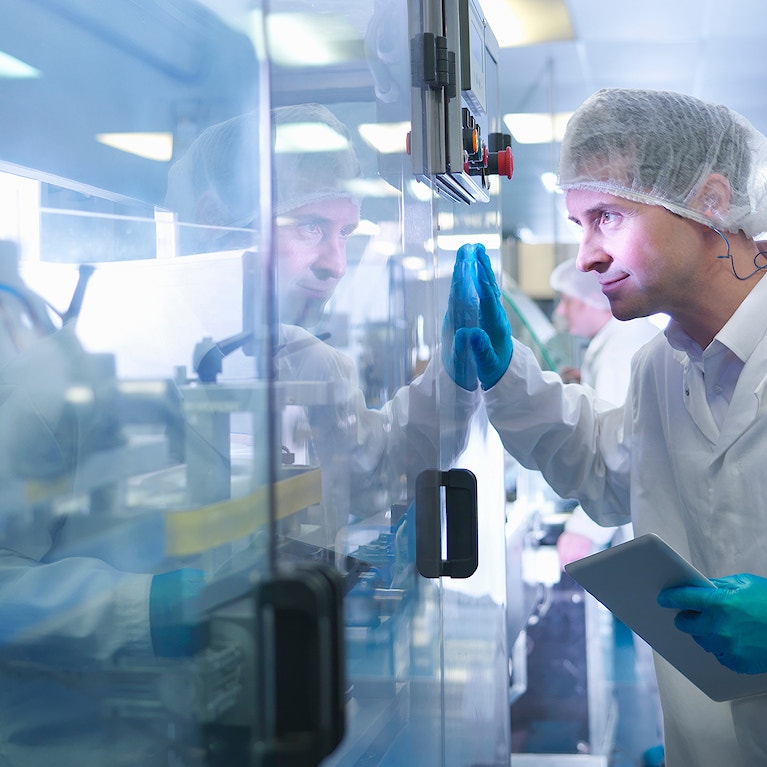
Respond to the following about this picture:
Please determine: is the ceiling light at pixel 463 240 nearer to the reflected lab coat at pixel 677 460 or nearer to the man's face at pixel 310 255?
the reflected lab coat at pixel 677 460

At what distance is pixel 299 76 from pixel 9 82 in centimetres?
20

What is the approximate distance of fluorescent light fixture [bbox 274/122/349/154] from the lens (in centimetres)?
57

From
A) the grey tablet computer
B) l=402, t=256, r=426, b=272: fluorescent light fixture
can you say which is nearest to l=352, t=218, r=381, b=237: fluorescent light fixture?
l=402, t=256, r=426, b=272: fluorescent light fixture

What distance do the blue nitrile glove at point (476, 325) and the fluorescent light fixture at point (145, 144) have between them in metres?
0.73

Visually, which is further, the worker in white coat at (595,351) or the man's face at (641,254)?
the worker in white coat at (595,351)

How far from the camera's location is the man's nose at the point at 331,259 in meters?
0.67

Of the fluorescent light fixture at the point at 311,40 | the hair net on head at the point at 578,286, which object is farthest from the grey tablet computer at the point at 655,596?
the hair net on head at the point at 578,286

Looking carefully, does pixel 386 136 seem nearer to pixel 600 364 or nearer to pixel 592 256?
pixel 592 256

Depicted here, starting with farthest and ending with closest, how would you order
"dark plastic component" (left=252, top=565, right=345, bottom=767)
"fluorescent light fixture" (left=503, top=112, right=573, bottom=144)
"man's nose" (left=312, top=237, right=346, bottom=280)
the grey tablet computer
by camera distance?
"fluorescent light fixture" (left=503, top=112, right=573, bottom=144)
the grey tablet computer
"man's nose" (left=312, top=237, right=346, bottom=280)
"dark plastic component" (left=252, top=565, right=345, bottom=767)

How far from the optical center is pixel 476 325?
1.39 m

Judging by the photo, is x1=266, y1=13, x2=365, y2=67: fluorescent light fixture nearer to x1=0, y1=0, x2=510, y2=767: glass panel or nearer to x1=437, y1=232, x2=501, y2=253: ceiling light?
x1=0, y1=0, x2=510, y2=767: glass panel

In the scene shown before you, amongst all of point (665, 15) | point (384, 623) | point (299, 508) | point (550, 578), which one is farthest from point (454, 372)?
point (665, 15)

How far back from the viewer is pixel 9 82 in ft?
1.85

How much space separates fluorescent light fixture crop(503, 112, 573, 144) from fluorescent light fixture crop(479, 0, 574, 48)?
832 millimetres
